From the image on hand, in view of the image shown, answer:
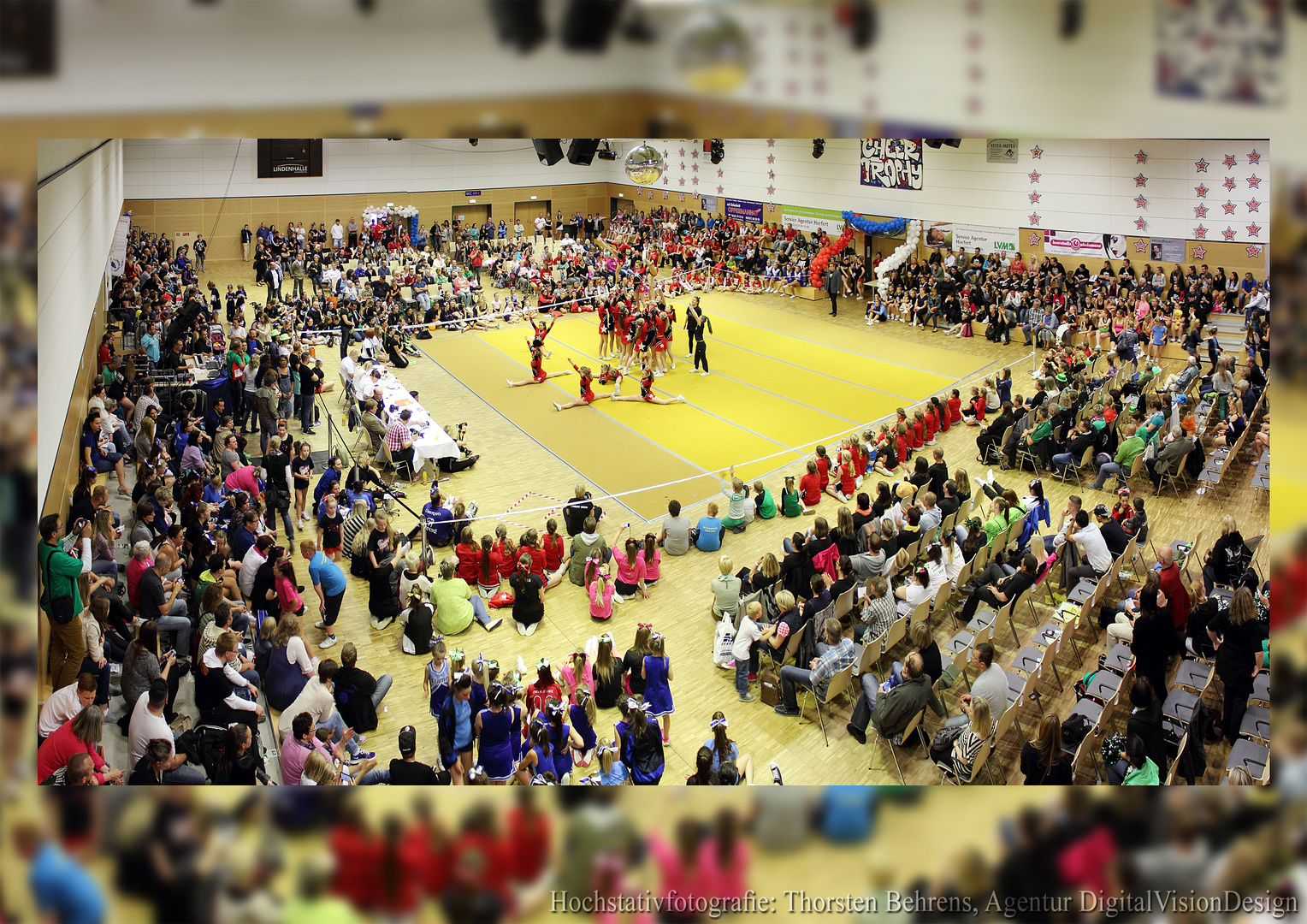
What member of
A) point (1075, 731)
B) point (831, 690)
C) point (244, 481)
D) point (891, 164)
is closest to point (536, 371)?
point (244, 481)

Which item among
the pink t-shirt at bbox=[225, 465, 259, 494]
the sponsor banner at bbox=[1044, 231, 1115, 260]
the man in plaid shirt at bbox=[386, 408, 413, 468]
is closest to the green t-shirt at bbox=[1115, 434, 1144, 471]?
the man in plaid shirt at bbox=[386, 408, 413, 468]

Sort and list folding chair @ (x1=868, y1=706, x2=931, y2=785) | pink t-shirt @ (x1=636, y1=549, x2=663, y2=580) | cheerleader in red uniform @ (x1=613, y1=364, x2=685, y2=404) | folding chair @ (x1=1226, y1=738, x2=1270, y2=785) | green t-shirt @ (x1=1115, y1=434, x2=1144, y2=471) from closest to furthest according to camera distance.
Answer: folding chair @ (x1=1226, y1=738, x2=1270, y2=785), folding chair @ (x1=868, y1=706, x2=931, y2=785), pink t-shirt @ (x1=636, y1=549, x2=663, y2=580), green t-shirt @ (x1=1115, y1=434, x2=1144, y2=471), cheerleader in red uniform @ (x1=613, y1=364, x2=685, y2=404)

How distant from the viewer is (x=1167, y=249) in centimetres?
2509

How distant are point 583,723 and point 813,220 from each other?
30.9 m

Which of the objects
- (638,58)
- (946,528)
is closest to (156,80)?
(638,58)

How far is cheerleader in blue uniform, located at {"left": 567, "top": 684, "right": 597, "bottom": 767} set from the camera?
839cm

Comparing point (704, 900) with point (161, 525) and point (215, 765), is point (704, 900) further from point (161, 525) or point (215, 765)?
point (161, 525)

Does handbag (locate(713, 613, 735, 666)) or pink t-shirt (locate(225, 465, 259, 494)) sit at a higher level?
pink t-shirt (locate(225, 465, 259, 494))

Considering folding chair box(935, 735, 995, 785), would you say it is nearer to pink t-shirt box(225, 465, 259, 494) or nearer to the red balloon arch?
pink t-shirt box(225, 465, 259, 494)

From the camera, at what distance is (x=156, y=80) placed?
3.36 metres

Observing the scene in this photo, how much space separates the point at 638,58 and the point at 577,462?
12.8 metres

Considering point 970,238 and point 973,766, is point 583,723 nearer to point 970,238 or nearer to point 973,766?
point 973,766

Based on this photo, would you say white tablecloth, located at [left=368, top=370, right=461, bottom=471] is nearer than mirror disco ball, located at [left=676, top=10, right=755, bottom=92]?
No

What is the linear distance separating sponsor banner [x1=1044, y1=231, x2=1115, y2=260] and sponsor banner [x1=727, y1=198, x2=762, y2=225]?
13.6 m
